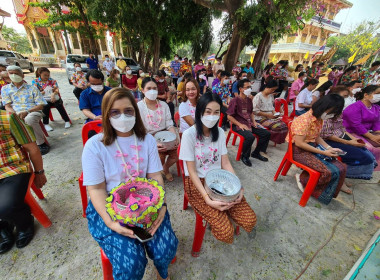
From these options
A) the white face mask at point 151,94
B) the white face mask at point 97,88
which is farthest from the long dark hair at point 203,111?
the white face mask at point 97,88

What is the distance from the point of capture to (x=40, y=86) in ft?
13.7

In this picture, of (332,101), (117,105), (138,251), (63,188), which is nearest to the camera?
(138,251)

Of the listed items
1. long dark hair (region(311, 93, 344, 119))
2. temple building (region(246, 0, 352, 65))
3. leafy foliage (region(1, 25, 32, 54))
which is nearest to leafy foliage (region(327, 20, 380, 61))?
temple building (region(246, 0, 352, 65))

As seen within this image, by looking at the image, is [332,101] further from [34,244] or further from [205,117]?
[34,244]

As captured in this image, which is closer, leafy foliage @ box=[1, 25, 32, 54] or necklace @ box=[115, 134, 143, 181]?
necklace @ box=[115, 134, 143, 181]

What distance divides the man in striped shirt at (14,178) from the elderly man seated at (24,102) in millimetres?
1898

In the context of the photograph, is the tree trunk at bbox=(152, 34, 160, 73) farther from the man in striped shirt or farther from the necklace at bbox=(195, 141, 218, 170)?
the necklace at bbox=(195, 141, 218, 170)

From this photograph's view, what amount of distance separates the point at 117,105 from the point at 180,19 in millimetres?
11429

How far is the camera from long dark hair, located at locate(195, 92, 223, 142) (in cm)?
174

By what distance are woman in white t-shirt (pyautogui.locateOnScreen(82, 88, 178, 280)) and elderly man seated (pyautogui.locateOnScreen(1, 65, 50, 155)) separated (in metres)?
2.87

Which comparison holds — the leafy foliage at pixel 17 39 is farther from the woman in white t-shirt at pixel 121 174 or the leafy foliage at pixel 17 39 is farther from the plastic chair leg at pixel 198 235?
the plastic chair leg at pixel 198 235

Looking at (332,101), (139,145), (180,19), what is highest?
(180,19)

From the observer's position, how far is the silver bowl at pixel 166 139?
2320 millimetres

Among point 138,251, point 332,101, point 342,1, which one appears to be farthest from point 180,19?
point 342,1
